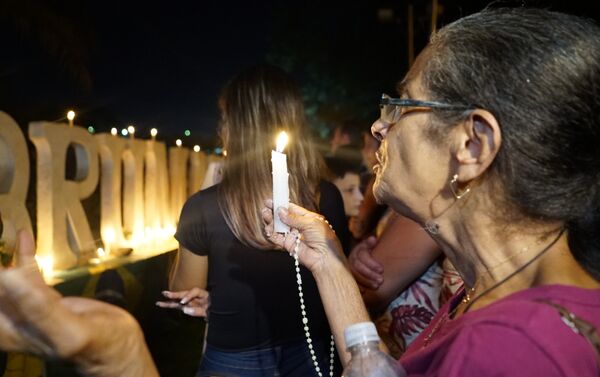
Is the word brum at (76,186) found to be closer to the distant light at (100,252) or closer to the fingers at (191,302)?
the distant light at (100,252)

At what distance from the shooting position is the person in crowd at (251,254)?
2.50m

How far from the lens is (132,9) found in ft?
89.9

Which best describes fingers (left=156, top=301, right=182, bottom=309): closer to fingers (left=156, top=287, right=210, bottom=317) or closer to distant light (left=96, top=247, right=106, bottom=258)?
fingers (left=156, top=287, right=210, bottom=317)

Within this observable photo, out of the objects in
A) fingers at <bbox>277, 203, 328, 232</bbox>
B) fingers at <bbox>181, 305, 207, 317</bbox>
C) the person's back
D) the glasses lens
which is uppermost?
the glasses lens

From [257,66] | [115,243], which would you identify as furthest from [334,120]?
[257,66]

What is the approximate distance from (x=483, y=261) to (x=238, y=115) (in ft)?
4.88

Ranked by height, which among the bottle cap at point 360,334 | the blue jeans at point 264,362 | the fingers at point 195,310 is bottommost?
the blue jeans at point 264,362

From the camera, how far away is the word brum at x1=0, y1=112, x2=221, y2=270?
15.7 ft

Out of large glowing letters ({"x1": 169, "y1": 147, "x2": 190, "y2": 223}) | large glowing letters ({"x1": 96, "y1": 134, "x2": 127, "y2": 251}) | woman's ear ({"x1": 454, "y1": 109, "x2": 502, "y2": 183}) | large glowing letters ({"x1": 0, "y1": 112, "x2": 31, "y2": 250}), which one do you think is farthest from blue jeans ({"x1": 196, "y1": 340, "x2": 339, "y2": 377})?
large glowing letters ({"x1": 169, "y1": 147, "x2": 190, "y2": 223})

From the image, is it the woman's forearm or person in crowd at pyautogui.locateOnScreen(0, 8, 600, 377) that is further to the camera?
the woman's forearm

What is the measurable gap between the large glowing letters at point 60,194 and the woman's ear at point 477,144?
4.64m

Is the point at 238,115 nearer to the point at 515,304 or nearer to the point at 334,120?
the point at 515,304

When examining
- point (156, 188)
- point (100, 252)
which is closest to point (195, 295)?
point (100, 252)

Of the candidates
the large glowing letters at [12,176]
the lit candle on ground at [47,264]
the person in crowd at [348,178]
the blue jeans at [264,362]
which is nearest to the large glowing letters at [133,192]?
the lit candle on ground at [47,264]
